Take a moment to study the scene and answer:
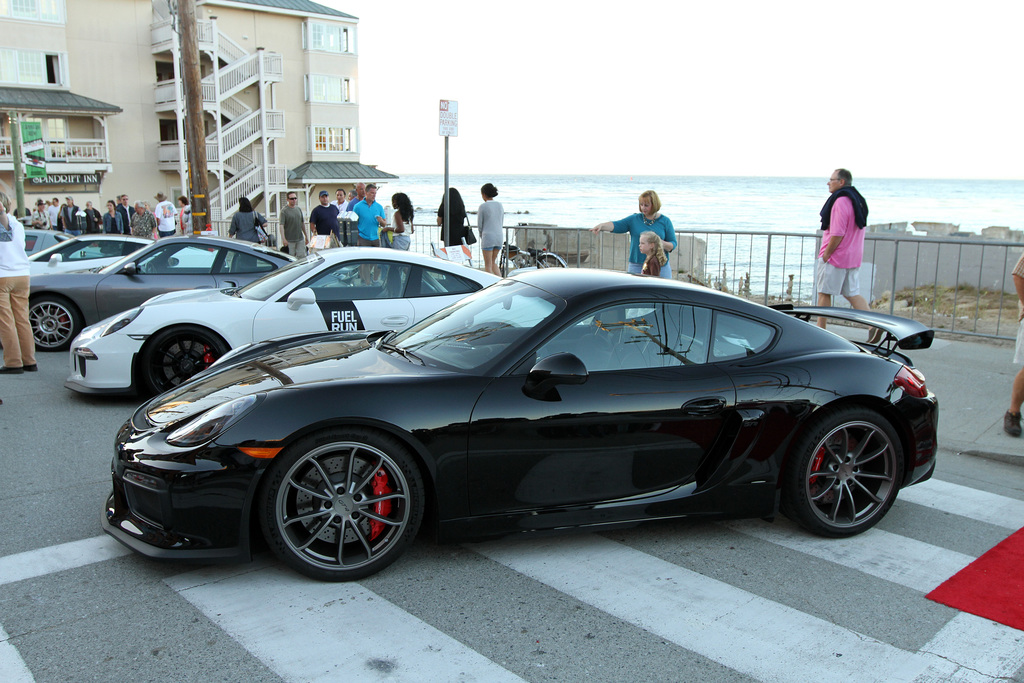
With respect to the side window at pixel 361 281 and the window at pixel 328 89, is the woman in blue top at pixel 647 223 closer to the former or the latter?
the side window at pixel 361 281

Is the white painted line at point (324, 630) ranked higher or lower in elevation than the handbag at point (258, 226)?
lower

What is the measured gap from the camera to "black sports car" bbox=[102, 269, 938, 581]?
3710 mm

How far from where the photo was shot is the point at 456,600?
12.1ft

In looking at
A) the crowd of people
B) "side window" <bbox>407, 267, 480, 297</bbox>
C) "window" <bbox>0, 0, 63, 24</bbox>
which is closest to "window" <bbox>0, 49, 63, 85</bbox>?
"window" <bbox>0, 0, 63, 24</bbox>

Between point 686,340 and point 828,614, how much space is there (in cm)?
148

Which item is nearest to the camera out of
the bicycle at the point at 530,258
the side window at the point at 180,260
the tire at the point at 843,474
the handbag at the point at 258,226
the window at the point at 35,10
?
the tire at the point at 843,474

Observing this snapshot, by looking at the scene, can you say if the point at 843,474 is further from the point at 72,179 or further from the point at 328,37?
the point at 328,37

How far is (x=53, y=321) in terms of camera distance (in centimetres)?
979

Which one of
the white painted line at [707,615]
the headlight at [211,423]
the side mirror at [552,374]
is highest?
the side mirror at [552,374]

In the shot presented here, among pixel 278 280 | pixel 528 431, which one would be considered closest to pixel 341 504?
pixel 528 431

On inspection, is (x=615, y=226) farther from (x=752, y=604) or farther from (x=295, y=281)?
(x=752, y=604)

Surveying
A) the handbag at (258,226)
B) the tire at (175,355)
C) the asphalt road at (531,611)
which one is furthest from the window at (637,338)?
the handbag at (258,226)

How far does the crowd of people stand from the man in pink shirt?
60.5 ft

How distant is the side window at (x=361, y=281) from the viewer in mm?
7379
